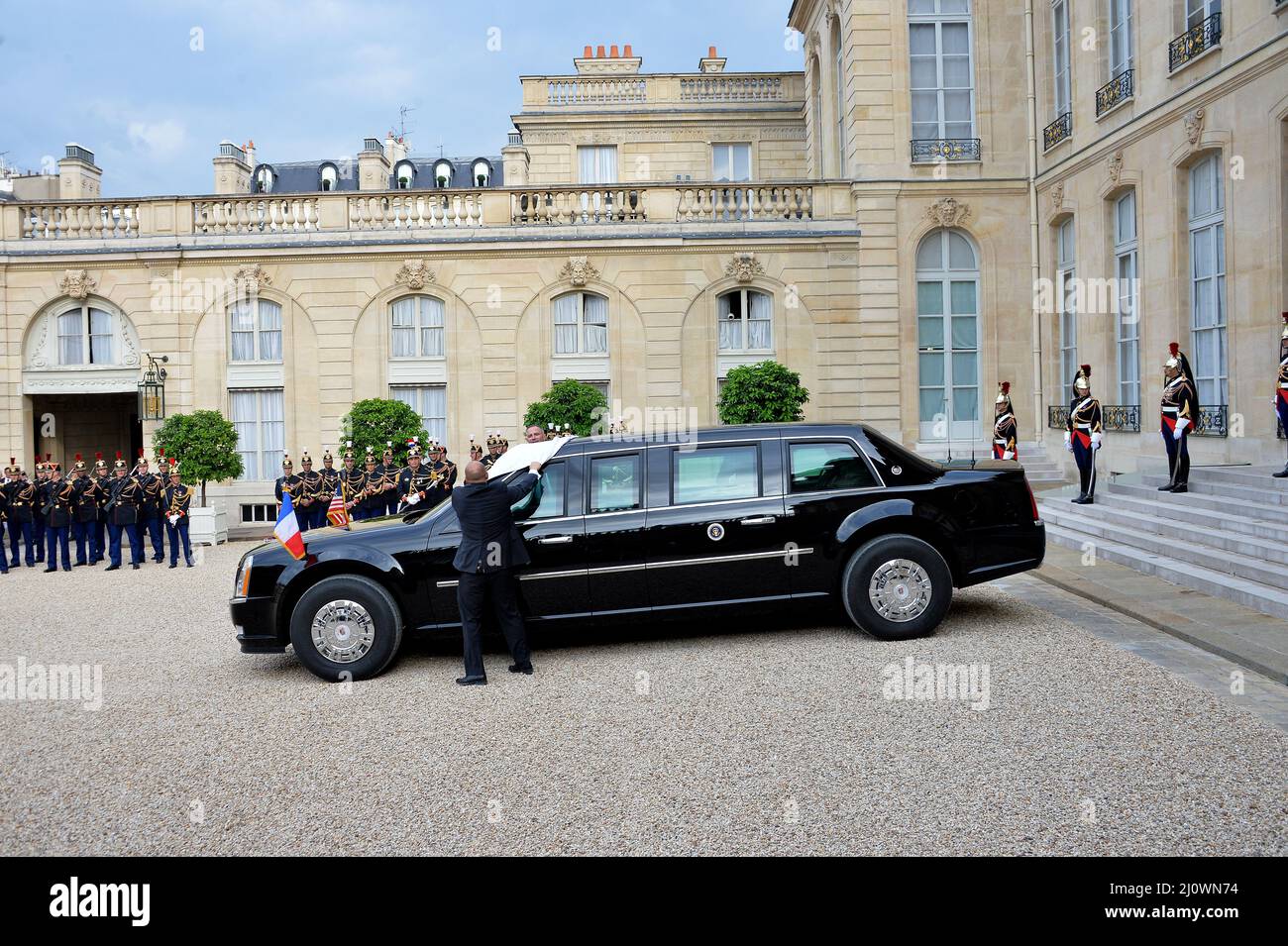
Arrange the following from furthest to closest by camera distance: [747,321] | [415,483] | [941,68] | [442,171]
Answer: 1. [442,171]
2. [747,321]
3. [941,68]
4. [415,483]

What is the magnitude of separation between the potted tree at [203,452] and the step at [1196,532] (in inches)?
583

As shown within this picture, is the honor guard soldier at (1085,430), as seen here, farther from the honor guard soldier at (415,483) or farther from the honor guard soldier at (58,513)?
the honor guard soldier at (58,513)

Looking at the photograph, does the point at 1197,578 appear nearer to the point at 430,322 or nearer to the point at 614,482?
the point at 614,482

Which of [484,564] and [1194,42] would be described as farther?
[1194,42]

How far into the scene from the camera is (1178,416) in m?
13.0

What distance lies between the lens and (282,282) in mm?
22562

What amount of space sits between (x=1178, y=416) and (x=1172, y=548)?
2688mm

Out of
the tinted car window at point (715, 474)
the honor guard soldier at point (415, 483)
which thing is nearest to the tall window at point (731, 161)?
the honor guard soldier at point (415, 483)

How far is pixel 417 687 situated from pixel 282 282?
17.3m

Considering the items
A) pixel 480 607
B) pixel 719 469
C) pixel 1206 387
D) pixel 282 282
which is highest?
pixel 282 282

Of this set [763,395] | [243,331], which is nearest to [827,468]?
[763,395]

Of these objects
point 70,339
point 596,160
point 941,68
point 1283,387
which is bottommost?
point 1283,387
